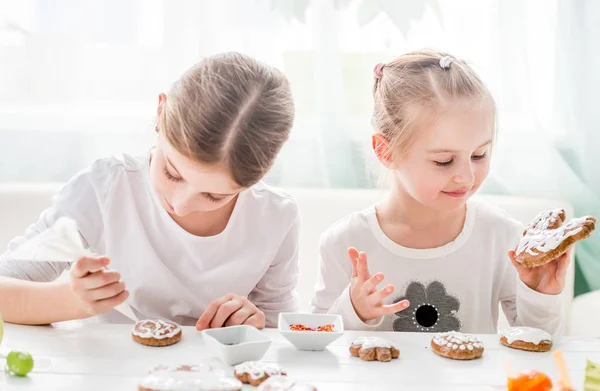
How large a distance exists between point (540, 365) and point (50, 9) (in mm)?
1923

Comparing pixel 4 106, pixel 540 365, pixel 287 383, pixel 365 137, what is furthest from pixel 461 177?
pixel 4 106

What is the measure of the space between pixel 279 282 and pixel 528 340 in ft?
1.82

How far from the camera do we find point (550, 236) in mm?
1315

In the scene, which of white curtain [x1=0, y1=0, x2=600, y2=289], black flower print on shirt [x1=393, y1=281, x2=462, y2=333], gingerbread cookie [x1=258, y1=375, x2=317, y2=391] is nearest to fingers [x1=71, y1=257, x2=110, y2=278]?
gingerbread cookie [x1=258, y1=375, x2=317, y2=391]

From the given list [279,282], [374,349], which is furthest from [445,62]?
[374,349]

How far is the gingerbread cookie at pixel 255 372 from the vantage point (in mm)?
1050

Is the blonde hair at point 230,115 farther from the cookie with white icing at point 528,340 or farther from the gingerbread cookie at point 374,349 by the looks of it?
the cookie with white icing at point 528,340

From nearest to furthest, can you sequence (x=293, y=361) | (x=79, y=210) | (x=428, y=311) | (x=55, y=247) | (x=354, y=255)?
(x=293, y=361) → (x=55, y=247) → (x=354, y=255) → (x=79, y=210) → (x=428, y=311)

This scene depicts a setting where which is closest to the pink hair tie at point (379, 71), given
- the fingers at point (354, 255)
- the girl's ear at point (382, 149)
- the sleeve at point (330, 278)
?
the girl's ear at point (382, 149)

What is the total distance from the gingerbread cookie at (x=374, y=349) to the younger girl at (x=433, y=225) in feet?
0.76

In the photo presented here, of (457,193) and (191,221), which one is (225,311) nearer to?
(191,221)

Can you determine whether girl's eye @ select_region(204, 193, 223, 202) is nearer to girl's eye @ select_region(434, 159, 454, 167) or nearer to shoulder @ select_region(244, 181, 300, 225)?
shoulder @ select_region(244, 181, 300, 225)

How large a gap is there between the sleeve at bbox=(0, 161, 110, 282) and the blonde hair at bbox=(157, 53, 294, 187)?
28 cm

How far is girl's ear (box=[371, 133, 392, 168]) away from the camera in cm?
163
